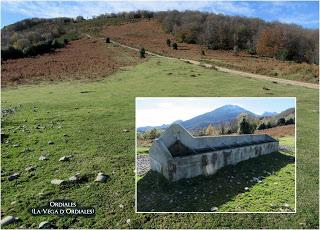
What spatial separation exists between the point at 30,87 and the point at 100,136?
7.22 m

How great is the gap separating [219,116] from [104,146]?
3.57m

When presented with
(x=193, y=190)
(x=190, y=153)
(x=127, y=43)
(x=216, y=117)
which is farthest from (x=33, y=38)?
(x=193, y=190)

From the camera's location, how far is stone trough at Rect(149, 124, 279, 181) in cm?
976

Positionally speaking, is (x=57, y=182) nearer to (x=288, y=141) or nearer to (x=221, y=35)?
(x=288, y=141)

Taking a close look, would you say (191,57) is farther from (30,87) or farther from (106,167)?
(106,167)

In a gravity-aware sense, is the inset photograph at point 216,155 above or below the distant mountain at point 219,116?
below

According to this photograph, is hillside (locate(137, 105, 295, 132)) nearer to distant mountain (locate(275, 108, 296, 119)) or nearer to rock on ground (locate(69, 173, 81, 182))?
distant mountain (locate(275, 108, 296, 119))

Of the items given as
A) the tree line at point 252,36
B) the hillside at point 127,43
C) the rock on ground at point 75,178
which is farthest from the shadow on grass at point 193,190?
the tree line at point 252,36

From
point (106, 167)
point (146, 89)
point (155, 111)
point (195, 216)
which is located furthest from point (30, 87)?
point (195, 216)

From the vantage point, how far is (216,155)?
10148 mm

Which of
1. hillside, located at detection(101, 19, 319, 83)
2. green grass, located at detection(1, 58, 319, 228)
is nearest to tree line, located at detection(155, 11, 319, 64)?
hillside, located at detection(101, 19, 319, 83)

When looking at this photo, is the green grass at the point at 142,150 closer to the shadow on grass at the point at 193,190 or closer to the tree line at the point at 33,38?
the shadow on grass at the point at 193,190

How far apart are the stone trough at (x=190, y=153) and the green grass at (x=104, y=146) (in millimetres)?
944

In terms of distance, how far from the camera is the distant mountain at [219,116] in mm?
10258
